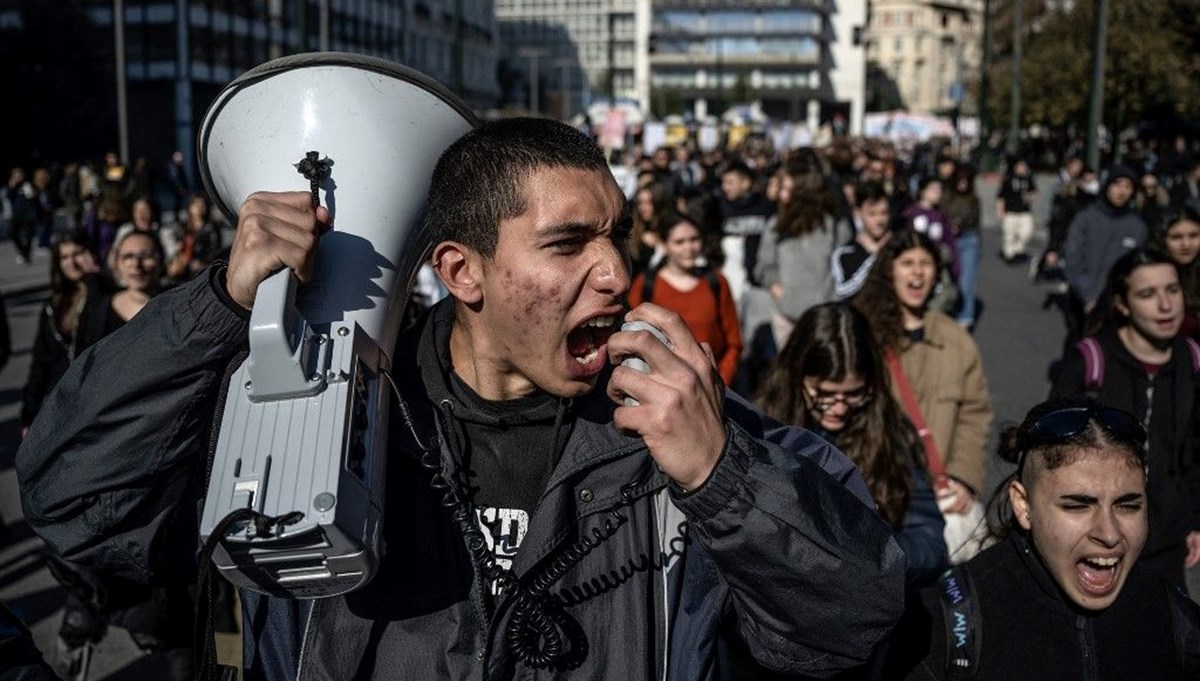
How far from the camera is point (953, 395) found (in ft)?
14.3

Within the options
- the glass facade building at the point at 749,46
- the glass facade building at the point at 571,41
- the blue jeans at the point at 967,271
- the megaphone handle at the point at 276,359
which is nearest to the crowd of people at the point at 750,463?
the megaphone handle at the point at 276,359

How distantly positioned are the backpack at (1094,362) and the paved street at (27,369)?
2.44 metres

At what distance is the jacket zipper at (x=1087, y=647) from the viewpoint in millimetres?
2436

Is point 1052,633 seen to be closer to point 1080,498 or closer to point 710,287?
point 1080,498

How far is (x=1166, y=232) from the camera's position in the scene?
22.6 ft

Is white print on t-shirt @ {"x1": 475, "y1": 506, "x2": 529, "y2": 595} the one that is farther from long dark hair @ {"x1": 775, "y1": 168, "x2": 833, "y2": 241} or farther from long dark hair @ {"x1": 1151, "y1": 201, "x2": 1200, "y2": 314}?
long dark hair @ {"x1": 775, "y1": 168, "x2": 833, "y2": 241}

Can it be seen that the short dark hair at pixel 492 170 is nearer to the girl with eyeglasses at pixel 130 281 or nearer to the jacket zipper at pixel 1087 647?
the jacket zipper at pixel 1087 647

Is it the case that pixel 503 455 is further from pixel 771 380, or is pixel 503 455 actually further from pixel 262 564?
pixel 771 380

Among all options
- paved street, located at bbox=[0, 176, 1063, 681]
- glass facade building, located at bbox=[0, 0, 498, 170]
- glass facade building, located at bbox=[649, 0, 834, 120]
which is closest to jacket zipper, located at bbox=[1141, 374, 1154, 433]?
paved street, located at bbox=[0, 176, 1063, 681]

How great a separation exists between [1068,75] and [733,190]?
96.9 feet

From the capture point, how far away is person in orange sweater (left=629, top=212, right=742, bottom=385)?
19.9 feet

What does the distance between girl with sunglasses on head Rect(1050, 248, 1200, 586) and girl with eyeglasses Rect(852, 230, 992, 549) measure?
1.00 feet

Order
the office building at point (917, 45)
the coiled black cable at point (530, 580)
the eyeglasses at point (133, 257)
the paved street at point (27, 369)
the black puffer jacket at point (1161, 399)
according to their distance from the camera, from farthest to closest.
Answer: the office building at point (917, 45) < the eyeglasses at point (133, 257) < the paved street at point (27, 369) < the black puffer jacket at point (1161, 399) < the coiled black cable at point (530, 580)

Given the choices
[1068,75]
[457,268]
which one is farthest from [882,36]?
[457,268]
